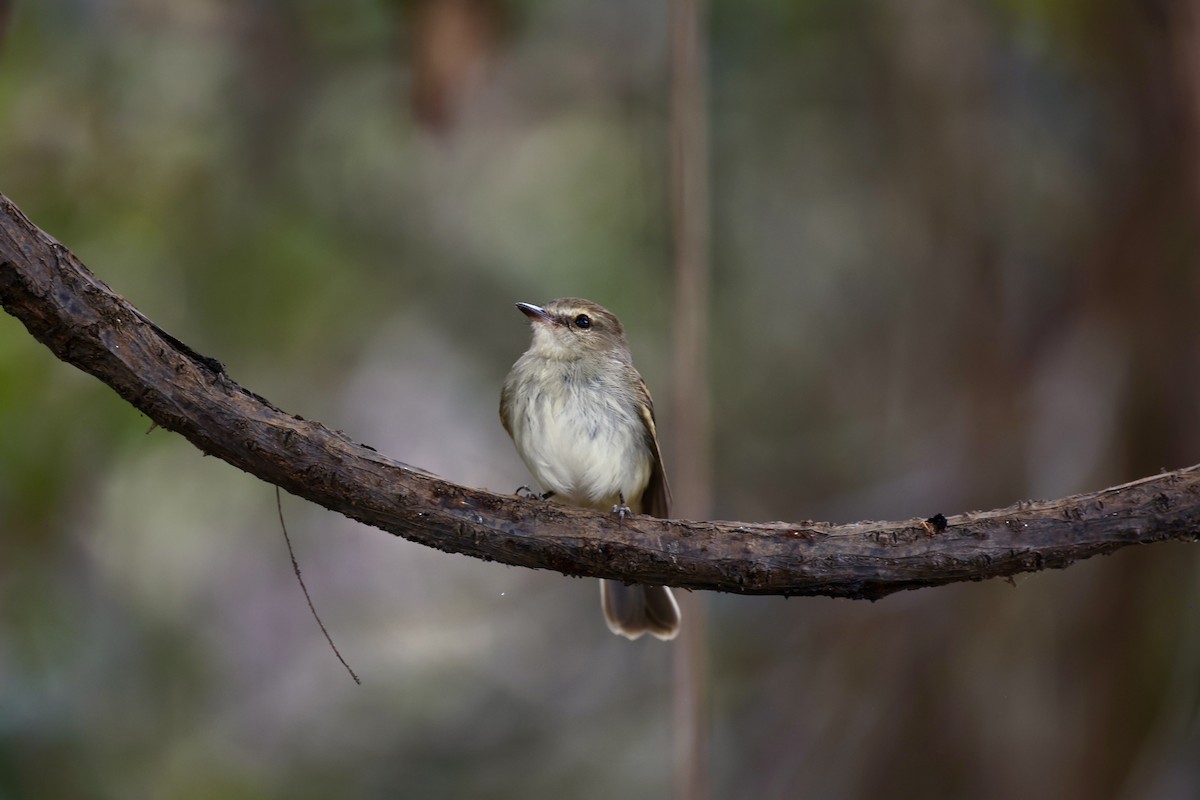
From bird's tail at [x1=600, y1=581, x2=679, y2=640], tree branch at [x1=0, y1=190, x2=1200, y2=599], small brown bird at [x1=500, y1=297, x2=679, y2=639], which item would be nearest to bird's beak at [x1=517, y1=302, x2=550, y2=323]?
small brown bird at [x1=500, y1=297, x2=679, y2=639]

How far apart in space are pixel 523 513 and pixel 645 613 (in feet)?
4.99

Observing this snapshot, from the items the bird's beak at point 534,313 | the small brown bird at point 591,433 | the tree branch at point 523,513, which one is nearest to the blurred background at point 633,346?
the bird's beak at point 534,313

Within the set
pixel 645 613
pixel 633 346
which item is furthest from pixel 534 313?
pixel 633 346

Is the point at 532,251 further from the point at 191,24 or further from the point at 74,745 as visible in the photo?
the point at 74,745

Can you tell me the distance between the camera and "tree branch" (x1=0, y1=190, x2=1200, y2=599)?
2059 millimetres

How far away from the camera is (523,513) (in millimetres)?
2408

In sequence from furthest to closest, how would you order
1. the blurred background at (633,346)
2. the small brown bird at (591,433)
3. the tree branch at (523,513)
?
the blurred background at (633,346) → the small brown bird at (591,433) → the tree branch at (523,513)

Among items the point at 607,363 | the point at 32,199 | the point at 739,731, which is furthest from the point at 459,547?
the point at 739,731

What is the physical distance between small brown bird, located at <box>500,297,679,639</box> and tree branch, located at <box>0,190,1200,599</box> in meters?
1.26

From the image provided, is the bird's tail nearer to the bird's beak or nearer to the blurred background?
the bird's beak

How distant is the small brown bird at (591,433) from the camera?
12.3 ft

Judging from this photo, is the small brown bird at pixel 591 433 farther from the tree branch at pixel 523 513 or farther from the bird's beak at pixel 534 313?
the tree branch at pixel 523 513

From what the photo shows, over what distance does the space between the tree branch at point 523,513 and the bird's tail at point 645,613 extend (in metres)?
1.42

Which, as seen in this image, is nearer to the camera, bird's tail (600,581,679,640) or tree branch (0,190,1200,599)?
tree branch (0,190,1200,599)
